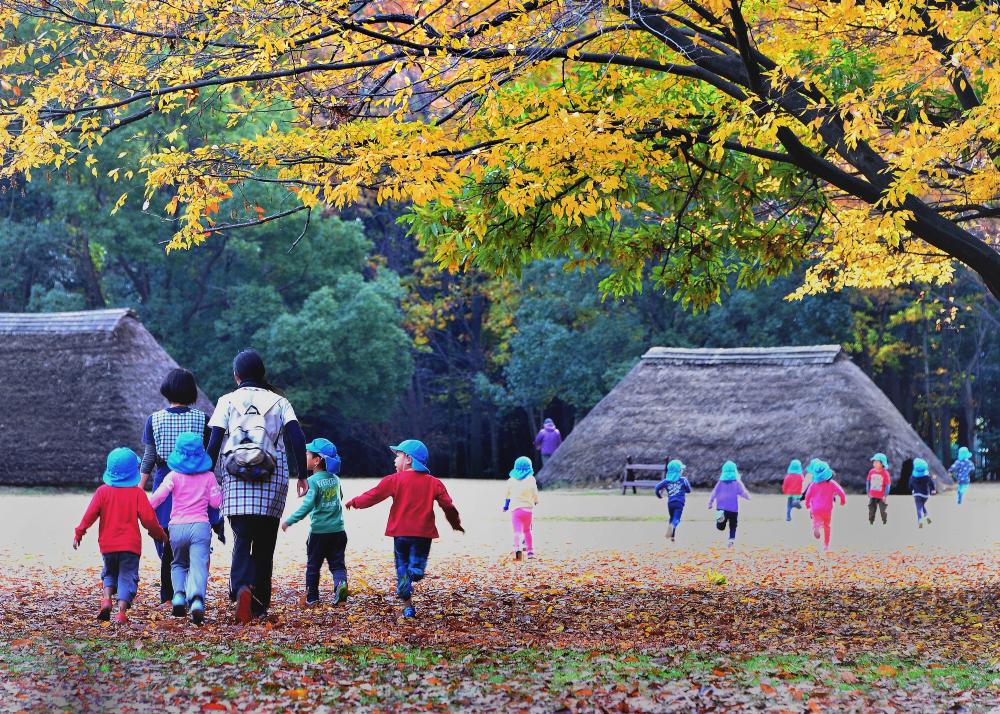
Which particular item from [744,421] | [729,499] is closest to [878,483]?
[729,499]

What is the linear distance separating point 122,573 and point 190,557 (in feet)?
1.70

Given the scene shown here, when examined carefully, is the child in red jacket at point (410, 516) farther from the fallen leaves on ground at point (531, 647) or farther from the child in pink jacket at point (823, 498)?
the child in pink jacket at point (823, 498)

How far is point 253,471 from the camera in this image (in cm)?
888

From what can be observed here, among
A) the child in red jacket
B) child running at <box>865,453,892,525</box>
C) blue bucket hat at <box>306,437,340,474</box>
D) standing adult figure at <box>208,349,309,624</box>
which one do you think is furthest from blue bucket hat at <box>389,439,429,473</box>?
child running at <box>865,453,892,525</box>

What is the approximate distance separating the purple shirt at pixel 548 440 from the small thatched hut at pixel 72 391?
8785 mm

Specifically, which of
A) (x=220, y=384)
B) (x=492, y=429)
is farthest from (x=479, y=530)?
(x=492, y=429)

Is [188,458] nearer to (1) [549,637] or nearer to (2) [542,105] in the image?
(1) [549,637]

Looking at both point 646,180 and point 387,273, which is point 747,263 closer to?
point 646,180

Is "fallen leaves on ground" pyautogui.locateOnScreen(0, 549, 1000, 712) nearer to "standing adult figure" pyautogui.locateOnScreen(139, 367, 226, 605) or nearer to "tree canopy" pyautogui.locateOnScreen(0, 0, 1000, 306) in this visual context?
"standing adult figure" pyautogui.locateOnScreen(139, 367, 226, 605)

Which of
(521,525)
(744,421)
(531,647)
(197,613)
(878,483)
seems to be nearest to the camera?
(531,647)

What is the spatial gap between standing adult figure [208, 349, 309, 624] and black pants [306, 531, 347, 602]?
39.9 inches

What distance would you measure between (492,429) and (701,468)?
52.9 feet

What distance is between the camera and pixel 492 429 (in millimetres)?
47188

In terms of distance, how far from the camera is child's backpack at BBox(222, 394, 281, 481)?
29.1 ft
